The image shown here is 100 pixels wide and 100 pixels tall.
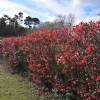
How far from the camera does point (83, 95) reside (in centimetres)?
739

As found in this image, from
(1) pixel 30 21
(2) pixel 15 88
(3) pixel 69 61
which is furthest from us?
(1) pixel 30 21

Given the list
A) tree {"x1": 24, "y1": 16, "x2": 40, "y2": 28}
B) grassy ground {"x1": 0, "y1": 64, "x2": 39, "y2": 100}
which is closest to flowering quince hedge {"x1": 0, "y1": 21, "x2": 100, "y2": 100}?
grassy ground {"x1": 0, "y1": 64, "x2": 39, "y2": 100}

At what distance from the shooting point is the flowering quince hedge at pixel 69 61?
7.07 meters

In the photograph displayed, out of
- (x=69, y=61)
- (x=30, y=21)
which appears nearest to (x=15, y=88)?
(x=69, y=61)

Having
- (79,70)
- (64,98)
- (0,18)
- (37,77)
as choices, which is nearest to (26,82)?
(37,77)

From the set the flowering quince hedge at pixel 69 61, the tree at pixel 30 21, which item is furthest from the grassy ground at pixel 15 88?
the tree at pixel 30 21

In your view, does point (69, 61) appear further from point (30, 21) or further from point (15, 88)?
point (30, 21)

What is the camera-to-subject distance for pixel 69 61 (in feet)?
25.2

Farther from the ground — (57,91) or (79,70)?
(79,70)

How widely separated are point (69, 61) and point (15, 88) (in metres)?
3.31

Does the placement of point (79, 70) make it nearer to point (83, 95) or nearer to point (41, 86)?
point (83, 95)

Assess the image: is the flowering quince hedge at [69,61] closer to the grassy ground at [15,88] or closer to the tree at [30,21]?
the grassy ground at [15,88]

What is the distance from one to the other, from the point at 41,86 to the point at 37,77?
400 millimetres

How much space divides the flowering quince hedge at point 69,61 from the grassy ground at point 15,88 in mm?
414
